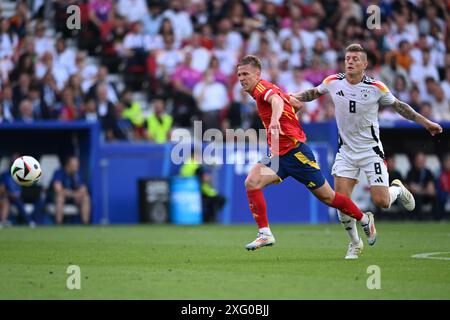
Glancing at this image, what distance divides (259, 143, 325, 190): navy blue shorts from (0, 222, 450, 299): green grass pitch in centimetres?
90

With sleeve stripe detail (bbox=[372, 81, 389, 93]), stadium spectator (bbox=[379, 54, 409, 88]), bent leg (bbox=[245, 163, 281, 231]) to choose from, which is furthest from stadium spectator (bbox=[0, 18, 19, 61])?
sleeve stripe detail (bbox=[372, 81, 389, 93])

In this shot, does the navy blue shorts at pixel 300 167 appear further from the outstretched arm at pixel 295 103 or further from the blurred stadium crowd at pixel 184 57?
the blurred stadium crowd at pixel 184 57

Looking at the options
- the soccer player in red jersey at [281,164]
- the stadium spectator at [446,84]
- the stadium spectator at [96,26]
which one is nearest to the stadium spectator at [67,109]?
the stadium spectator at [96,26]

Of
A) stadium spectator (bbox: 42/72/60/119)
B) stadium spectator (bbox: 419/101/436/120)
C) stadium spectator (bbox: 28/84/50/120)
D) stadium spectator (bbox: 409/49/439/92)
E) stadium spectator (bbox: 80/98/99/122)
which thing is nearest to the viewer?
stadium spectator (bbox: 28/84/50/120)

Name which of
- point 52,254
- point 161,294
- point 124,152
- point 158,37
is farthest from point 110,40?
point 161,294

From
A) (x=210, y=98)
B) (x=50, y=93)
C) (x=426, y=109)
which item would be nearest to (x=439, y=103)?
(x=426, y=109)

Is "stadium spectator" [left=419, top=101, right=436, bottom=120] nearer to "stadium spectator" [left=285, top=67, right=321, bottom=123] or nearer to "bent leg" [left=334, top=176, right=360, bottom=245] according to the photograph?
"stadium spectator" [left=285, top=67, right=321, bottom=123]

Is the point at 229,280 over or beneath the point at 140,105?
beneath

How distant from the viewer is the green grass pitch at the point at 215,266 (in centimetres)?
784

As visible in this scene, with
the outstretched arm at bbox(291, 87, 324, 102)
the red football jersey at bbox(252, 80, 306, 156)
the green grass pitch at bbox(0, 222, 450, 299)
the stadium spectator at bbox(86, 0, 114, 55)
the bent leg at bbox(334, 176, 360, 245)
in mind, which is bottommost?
the green grass pitch at bbox(0, 222, 450, 299)

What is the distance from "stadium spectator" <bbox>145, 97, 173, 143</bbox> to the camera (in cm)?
2109

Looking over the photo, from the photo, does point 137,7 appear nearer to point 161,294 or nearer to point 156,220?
point 156,220

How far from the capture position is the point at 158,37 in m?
22.8

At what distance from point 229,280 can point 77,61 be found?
1385cm
